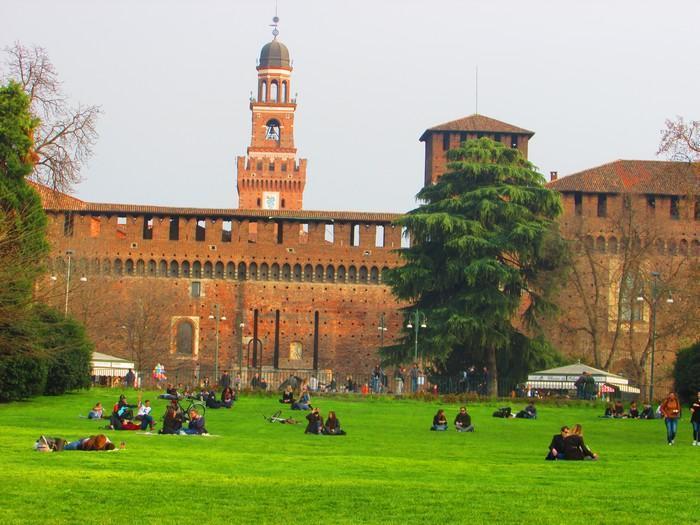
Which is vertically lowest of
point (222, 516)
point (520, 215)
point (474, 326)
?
point (222, 516)

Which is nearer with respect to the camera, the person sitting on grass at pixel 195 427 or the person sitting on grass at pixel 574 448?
the person sitting on grass at pixel 574 448

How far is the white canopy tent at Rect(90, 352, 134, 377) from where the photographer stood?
4062cm

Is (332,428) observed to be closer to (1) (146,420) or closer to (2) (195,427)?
(2) (195,427)

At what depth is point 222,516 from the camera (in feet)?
40.0

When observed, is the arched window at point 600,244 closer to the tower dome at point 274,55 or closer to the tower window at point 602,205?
the tower window at point 602,205

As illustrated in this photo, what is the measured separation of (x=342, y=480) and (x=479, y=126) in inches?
1982

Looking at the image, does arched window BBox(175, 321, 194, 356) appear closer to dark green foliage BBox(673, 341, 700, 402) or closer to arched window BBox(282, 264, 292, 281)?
arched window BBox(282, 264, 292, 281)

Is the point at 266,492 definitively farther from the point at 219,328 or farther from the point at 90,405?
the point at 219,328

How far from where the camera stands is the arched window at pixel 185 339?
197 ft

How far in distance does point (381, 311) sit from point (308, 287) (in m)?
3.19

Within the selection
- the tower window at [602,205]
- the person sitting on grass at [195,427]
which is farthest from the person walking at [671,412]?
the tower window at [602,205]

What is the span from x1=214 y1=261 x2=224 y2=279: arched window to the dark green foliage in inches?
1191

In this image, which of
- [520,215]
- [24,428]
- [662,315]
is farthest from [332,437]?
[662,315]

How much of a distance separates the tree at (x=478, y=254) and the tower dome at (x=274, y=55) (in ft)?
153
